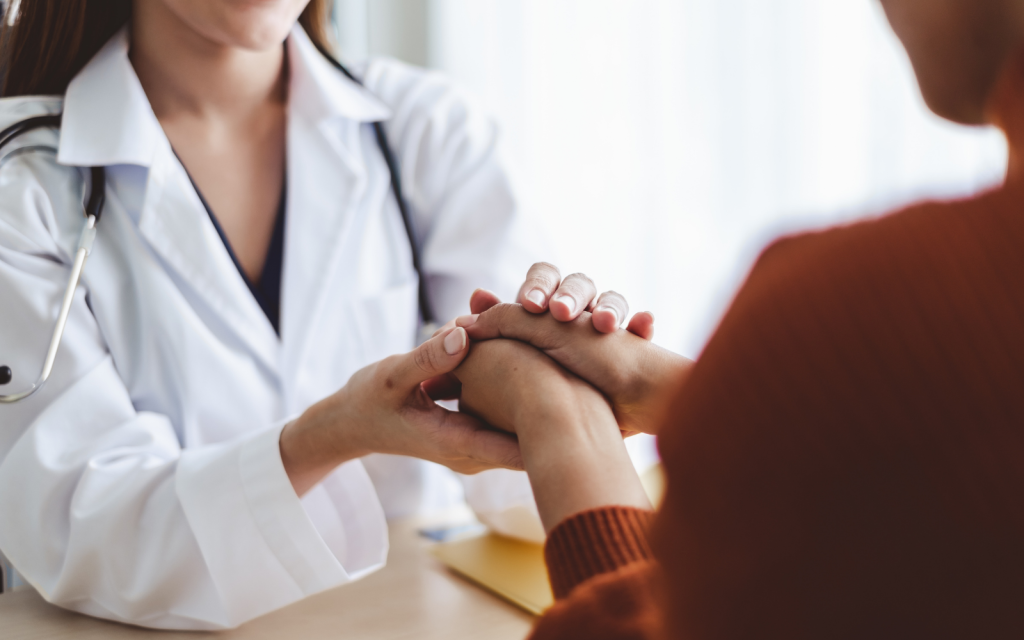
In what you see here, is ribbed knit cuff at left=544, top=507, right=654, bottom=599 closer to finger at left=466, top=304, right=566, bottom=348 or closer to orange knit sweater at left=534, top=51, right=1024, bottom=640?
orange knit sweater at left=534, top=51, right=1024, bottom=640

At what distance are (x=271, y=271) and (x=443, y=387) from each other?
326 millimetres

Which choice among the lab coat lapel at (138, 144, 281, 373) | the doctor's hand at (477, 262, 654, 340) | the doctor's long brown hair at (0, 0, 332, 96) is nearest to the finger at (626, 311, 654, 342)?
the doctor's hand at (477, 262, 654, 340)

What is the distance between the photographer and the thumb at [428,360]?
739 mm

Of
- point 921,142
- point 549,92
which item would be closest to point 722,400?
point 921,142

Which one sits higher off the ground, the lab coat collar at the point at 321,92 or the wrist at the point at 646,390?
the lab coat collar at the point at 321,92

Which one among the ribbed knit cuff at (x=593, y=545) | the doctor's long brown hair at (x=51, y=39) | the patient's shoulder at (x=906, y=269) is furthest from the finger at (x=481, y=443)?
the doctor's long brown hair at (x=51, y=39)

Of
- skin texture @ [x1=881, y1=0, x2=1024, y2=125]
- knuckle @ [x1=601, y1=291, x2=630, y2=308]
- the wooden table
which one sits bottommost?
the wooden table

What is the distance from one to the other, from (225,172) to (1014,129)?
947mm

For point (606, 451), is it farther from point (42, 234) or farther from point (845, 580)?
point (42, 234)

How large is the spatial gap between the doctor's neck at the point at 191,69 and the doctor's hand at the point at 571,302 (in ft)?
1.53

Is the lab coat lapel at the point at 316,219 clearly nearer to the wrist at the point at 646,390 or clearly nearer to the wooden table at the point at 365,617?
the wooden table at the point at 365,617

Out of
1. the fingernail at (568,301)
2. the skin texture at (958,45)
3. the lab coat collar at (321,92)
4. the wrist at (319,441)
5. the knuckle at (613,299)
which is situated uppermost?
the skin texture at (958,45)

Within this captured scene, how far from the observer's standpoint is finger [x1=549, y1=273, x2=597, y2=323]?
78cm

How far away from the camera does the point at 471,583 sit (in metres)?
0.80
